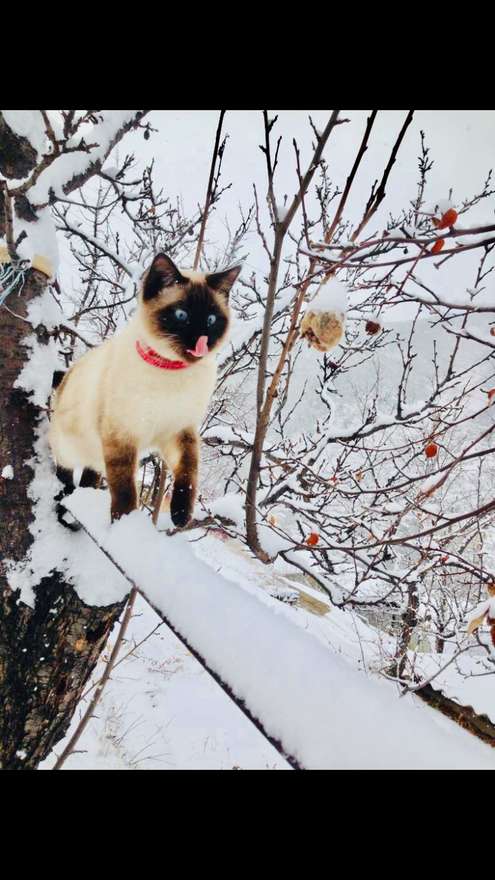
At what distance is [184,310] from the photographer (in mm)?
2035

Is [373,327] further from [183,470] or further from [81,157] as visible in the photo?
[81,157]

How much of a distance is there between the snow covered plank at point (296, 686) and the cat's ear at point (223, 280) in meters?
1.53

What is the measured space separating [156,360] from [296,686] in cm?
153

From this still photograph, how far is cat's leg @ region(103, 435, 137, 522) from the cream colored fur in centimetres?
3

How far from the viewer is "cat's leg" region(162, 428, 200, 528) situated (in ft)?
6.59

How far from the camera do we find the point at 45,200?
2.38m

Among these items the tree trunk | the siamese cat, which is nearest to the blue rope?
the tree trunk

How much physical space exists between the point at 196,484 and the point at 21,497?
0.94 meters

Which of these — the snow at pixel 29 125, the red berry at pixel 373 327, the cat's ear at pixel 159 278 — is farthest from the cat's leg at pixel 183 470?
the snow at pixel 29 125

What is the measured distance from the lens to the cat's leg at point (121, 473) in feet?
5.96

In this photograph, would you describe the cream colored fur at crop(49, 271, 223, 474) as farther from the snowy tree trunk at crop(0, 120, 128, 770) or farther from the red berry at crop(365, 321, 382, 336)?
the red berry at crop(365, 321, 382, 336)

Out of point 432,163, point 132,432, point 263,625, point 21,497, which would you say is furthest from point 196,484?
point 432,163
